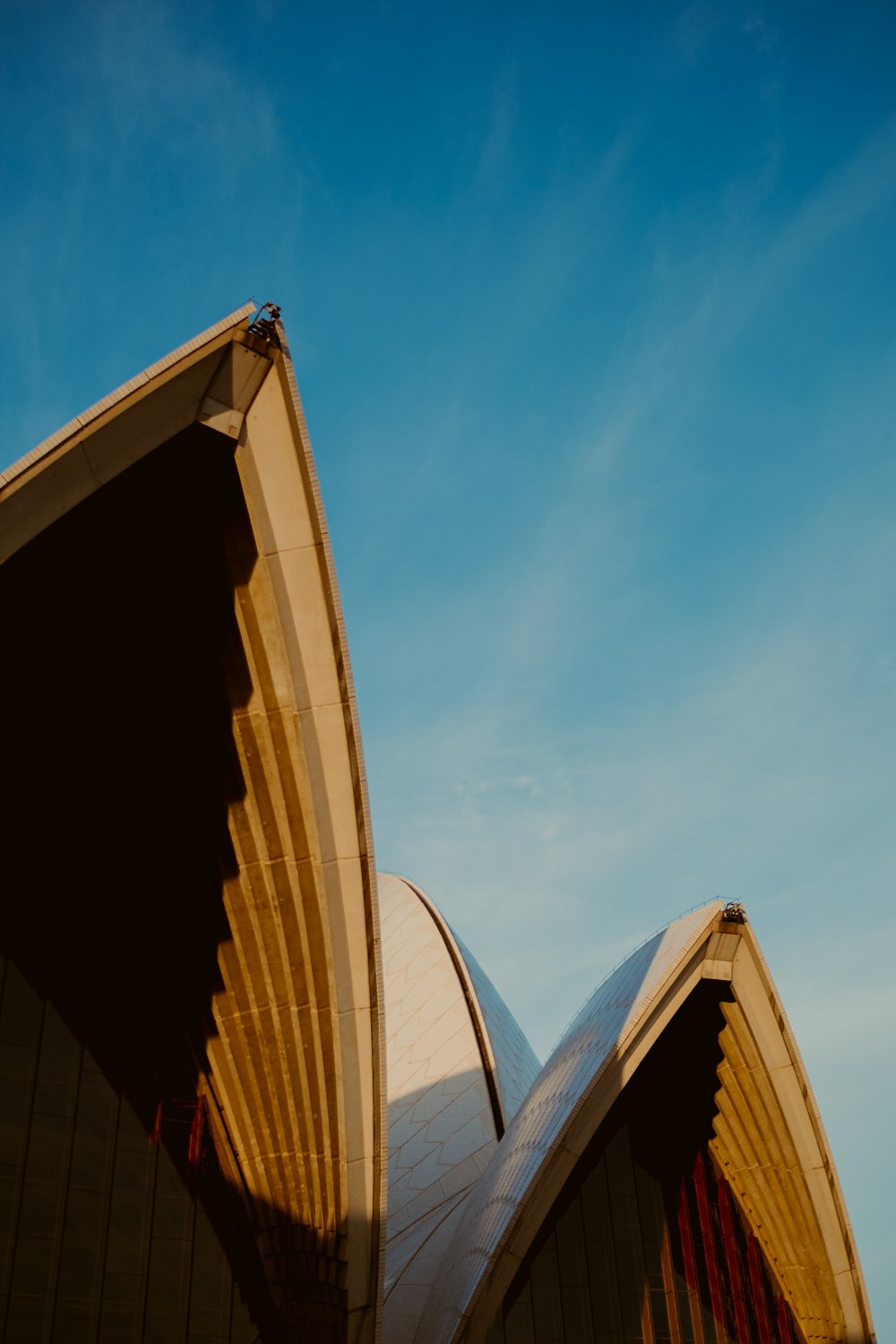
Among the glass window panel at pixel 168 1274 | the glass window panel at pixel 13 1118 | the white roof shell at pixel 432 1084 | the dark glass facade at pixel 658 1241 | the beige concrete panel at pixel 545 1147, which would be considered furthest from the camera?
the white roof shell at pixel 432 1084

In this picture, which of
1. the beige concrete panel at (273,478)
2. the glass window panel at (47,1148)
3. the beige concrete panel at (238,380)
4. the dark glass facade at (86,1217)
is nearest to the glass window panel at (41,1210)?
the dark glass facade at (86,1217)

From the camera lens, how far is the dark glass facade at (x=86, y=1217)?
1568cm

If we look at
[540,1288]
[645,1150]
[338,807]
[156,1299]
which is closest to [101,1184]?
[156,1299]

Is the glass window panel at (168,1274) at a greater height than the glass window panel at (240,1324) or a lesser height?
greater

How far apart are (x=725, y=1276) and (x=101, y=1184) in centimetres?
1008

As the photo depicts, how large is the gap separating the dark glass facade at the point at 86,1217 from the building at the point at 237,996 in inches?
1.5

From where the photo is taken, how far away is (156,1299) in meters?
16.4

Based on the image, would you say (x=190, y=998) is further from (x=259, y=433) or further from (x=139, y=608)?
(x=259, y=433)

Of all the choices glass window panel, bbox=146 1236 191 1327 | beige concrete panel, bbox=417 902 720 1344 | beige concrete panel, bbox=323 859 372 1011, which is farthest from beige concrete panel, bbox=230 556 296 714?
beige concrete panel, bbox=417 902 720 1344

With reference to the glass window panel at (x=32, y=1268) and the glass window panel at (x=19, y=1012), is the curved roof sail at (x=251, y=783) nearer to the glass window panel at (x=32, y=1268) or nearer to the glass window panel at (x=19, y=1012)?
the glass window panel at (x=19, y=1012)

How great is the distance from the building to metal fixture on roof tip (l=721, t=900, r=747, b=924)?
15 centimetres

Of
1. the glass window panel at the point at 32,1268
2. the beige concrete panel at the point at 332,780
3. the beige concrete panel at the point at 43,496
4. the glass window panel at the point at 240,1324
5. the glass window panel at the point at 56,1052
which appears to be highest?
the beige concrete panel at the point at 43,496

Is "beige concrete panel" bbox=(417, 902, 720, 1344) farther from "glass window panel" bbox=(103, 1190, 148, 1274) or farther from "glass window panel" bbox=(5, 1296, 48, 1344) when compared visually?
"glass window panel" bbox=(5, 1296, 48, 1344)

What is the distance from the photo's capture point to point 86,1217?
53.6 ft
